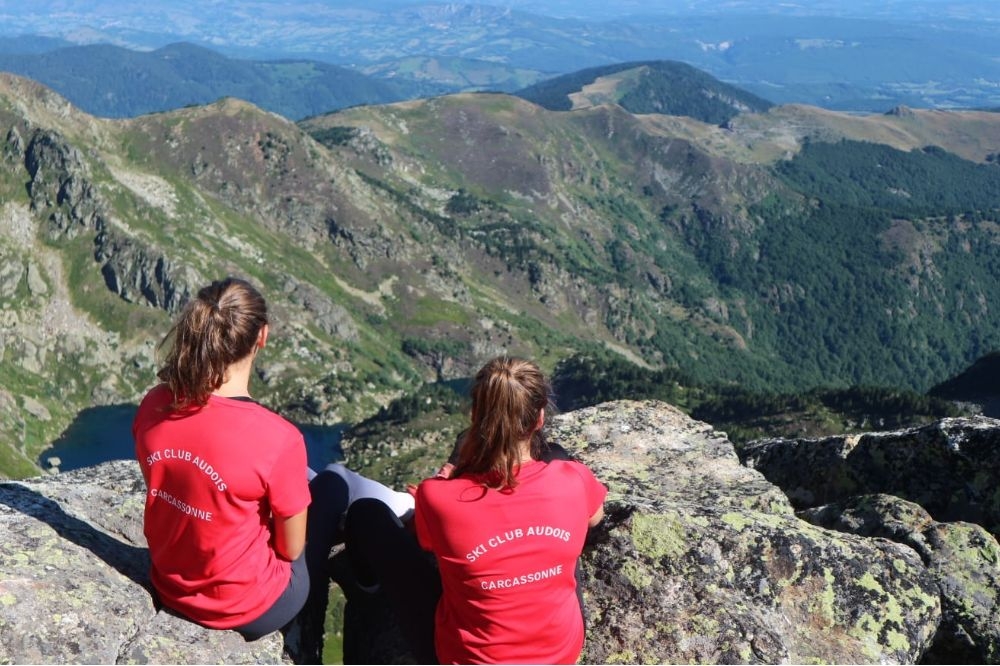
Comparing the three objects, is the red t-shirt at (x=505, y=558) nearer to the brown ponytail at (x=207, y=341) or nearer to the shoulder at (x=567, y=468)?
the shoulder at (x=567, y=468)

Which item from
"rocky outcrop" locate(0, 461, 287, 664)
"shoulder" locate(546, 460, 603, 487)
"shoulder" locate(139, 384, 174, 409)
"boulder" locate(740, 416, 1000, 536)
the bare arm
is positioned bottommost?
"boulder" locate(740, 416, 1000, 536)

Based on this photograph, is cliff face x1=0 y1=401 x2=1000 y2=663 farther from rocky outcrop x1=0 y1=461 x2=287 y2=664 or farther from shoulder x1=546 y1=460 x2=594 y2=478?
shoulder x1=546 y1=460 x2=594 y2=478

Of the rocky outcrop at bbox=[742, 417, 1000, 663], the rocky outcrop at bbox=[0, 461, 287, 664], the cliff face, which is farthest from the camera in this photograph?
the rocky outcrop at bbox=[742, 417, 1000, 663]

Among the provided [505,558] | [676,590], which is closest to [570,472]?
[505,558]

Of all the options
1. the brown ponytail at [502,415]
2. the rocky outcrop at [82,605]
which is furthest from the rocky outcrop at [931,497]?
the rocky outcrop at [82,605]

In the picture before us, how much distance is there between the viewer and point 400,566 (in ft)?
41.5

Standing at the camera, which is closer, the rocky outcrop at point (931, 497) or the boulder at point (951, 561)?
the boulder at point (951, 561)

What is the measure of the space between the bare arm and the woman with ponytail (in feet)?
0.06

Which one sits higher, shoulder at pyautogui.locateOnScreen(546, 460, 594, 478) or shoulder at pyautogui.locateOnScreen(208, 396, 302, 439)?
shoulder at pyautogui.locateOnScreen(208, 396, 302, 439)

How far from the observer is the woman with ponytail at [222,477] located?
10.6 meters

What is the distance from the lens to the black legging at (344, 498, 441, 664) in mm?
12352

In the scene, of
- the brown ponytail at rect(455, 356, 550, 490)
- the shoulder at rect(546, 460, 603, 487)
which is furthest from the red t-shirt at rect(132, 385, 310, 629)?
the shoulder at rect(546, 460, 603, 487)

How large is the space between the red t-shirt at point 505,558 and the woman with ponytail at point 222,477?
84.2 inches

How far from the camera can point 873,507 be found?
1733cm
